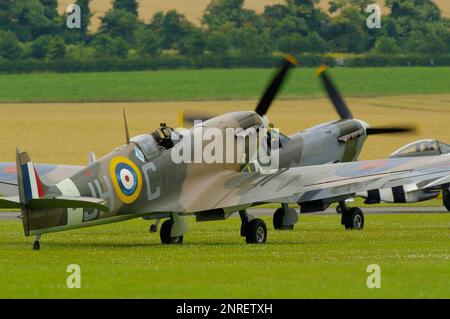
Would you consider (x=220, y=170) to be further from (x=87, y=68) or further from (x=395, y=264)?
(x=87, y=68)

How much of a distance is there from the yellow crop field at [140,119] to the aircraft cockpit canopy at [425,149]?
23.7 metres

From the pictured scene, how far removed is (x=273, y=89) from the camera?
2892cm

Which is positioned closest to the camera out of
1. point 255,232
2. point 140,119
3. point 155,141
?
point 155,141

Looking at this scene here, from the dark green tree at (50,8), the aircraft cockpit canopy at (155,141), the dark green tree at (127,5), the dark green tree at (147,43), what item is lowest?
the aircraft cockpit canopy at (155,141)

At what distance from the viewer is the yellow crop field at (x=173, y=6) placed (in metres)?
114

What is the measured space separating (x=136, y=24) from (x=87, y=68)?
1509cm

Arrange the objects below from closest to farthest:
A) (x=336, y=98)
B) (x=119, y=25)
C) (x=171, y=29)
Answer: (x=336, y=98) < (x=171, y=29) < (x=119, y=25)

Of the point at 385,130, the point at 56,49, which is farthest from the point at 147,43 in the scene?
the point at 385,130

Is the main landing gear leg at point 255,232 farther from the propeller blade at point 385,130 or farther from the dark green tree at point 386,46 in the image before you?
the dark green tree at point 386,46

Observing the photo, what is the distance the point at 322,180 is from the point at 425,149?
11946 millimetres

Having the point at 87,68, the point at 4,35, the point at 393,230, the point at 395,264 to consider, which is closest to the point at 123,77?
the point at 87,68

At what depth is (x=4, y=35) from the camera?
293ft

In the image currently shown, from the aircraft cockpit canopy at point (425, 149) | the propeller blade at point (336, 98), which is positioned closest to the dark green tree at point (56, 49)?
the aircraft cockpit canopy at point (425, 149)

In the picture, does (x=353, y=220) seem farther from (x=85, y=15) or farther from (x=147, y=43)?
(x=85, y=15)
